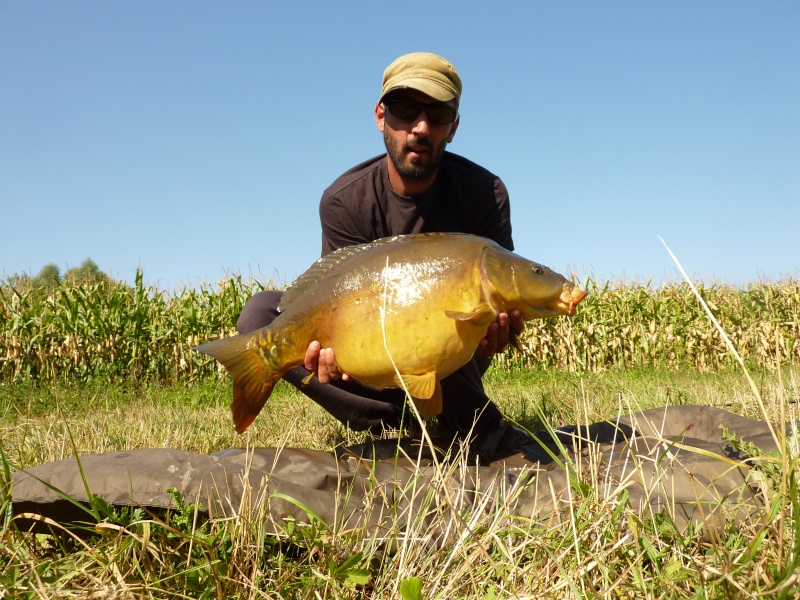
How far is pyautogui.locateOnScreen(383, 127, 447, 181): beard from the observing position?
13.2 ft

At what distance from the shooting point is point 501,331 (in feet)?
10.9

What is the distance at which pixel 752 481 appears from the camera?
7.65ft

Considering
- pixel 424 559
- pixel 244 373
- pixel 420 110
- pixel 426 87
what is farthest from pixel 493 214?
pixel 424 559

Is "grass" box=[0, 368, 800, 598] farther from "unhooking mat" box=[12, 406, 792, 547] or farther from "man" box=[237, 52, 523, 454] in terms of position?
"man" box=[237, 52, 523, 454]

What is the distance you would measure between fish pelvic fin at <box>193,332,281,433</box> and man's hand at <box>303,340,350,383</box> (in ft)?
0.71

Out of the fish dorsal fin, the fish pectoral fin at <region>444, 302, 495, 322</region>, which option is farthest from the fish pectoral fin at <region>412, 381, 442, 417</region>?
the fish dorsal fin

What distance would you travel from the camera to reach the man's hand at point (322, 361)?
10.2 feet

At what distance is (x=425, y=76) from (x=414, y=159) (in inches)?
19.4

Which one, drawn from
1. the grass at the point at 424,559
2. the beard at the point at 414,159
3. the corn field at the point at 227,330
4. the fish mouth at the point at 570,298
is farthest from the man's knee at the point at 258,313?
the corn field at the point at 227,330

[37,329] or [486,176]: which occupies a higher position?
[486,176]

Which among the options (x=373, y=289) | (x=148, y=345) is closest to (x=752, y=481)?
(x=373, y=289)

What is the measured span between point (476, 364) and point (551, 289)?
1648 millimetres

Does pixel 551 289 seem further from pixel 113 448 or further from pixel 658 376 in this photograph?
pixel 658 376

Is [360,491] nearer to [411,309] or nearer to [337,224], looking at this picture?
[411,309]
